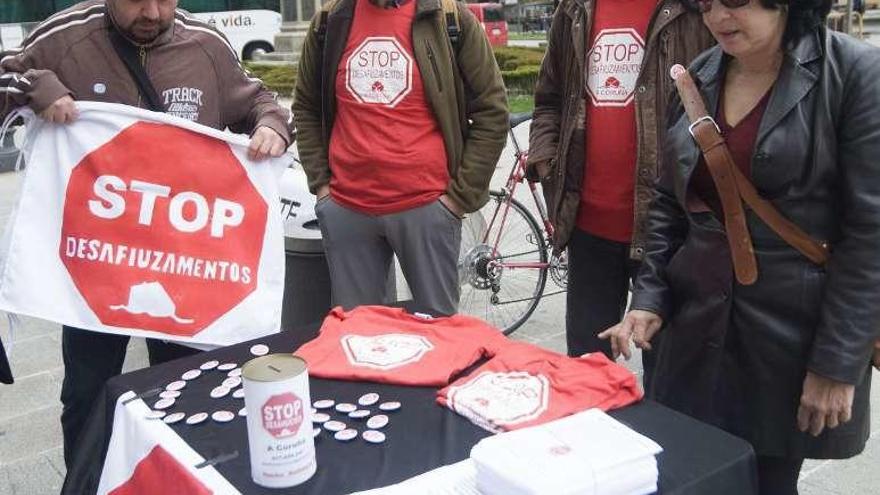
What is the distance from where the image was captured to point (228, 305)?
8.12 ft

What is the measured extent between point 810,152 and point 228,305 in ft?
5.41

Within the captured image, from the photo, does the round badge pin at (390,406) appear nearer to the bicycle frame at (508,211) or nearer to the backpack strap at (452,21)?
the backpack strap at (452,21)

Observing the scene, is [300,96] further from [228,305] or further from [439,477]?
[439,477]

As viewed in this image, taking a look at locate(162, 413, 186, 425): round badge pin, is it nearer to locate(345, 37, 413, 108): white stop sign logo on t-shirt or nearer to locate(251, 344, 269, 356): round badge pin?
locate(251, 344, 269, 356): round badge pin

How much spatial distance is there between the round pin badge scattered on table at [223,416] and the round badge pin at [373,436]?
0.95ft

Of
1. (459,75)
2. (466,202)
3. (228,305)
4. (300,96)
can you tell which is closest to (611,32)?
(459,75)

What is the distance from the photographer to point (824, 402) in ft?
5.83

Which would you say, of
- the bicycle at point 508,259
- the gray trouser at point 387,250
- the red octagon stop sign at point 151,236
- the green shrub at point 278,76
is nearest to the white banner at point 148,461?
the red octagon stop sign at point 151,236

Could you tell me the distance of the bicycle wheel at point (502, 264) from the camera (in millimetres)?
4832

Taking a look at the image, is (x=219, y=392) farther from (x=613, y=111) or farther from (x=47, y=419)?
(x=47, y=419)

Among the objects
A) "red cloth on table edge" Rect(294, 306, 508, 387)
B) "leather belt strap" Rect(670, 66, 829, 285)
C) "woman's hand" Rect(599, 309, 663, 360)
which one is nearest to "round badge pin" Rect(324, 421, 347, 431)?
"red cloth on table edge" Rect(294, 306, 508, 387)

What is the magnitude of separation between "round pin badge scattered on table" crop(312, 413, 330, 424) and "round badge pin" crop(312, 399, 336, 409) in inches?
1.2

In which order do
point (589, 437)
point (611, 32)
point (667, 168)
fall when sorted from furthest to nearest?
point (611, 32), point (667, 168), point (589, 437)

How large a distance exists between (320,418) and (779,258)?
1.06m
